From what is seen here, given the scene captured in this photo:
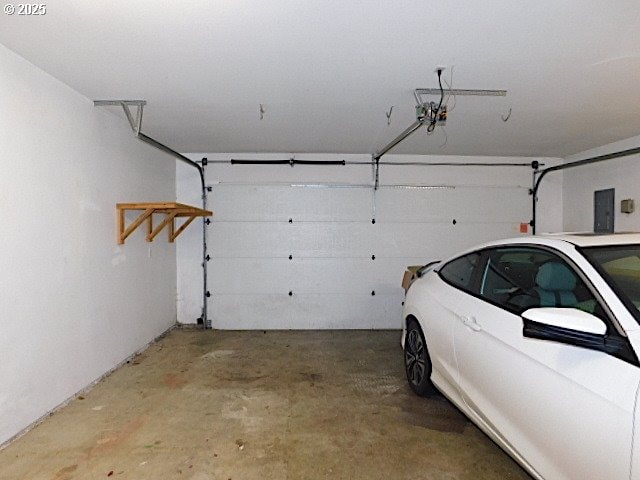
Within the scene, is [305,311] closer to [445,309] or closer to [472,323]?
[445,309]

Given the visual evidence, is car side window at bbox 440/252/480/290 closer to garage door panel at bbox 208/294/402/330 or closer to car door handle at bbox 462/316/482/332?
car door handle at bbox 462/316/482/332

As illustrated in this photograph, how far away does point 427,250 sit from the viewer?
6004 millimetres

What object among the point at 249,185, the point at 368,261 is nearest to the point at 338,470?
the point at 368,261

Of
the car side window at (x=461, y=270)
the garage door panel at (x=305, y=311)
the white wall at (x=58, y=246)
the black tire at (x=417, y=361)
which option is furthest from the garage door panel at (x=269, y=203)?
the car side window at (x=461, y=270)

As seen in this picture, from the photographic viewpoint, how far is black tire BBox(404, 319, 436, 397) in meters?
3.20

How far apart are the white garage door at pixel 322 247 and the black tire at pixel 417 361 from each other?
237 centimetres

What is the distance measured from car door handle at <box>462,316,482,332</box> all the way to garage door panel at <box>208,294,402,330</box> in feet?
11.6

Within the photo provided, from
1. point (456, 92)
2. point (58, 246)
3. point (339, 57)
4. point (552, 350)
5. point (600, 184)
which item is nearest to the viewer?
point (552, 350)

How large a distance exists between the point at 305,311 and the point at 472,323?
380 centimetres

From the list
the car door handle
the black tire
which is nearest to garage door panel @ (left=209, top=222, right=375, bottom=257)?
the black tire

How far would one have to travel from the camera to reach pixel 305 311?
593cm

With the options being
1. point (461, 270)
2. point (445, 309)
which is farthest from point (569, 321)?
point (461, 270)

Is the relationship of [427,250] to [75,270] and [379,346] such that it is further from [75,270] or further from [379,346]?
[75,270]

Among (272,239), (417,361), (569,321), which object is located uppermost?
(272,239)
